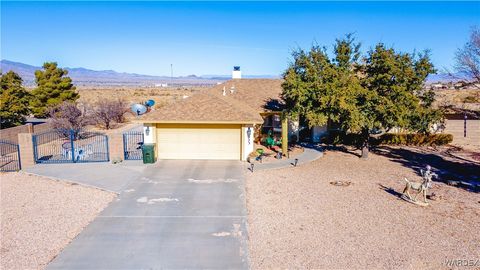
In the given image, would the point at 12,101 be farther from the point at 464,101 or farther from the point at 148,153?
the point at 464,101

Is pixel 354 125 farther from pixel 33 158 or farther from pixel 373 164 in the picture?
pixel 33 158

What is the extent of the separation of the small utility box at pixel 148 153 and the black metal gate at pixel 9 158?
21.8 ft

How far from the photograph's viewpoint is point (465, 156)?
23.2 meters

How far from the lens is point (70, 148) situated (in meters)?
24.1

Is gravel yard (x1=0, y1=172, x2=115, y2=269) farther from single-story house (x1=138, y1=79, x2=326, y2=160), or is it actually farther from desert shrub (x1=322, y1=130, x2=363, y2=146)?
desert shrub (x1=322, y1=130, x2=363, y2=146)

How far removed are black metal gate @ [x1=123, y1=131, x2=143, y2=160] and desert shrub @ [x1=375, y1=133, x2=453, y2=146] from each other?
17.1m

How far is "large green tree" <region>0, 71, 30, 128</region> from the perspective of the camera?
88.5ft

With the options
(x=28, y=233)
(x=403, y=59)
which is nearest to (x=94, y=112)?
(x=28, y=233)

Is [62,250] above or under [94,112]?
under

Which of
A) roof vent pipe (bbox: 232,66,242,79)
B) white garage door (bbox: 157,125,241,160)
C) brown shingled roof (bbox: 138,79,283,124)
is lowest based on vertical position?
white garage door (bbox: 157,125,241,160)

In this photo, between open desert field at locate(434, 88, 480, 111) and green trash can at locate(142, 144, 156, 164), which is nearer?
green trash can at locate(142, 144, 156, 164)

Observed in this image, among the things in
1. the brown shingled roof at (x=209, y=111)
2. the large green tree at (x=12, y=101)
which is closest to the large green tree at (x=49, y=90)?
the large green tree at (x=12, y=101)

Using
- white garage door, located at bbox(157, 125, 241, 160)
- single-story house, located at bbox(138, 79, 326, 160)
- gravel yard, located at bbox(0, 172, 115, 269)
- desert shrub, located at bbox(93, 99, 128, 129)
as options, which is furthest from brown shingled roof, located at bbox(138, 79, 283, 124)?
desert shrub, located at bbox(93, 99, 128, 129)

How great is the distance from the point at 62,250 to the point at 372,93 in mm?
16293
